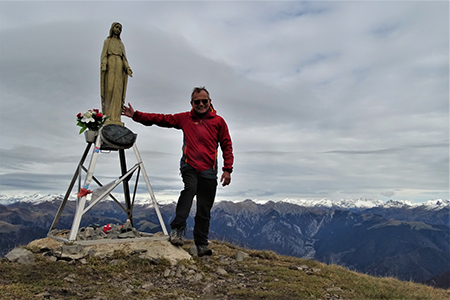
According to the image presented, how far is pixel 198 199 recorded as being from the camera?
30.7 feet

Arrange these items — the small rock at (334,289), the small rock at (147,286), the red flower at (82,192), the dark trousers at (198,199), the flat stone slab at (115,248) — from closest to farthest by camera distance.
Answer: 1. the small rock at (147,286)
2. the small rock at (334,289)
3. the flat stone slab at (115,248)
4. the dark trousers at (198,199)
5. the red flower at (82,192)

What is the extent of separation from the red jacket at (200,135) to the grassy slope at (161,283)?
2.87m

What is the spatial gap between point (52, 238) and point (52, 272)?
9.88 ft

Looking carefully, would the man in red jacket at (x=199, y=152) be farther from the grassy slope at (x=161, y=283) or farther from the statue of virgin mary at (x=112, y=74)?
the statue of virgin mary at (x=112, y=74)

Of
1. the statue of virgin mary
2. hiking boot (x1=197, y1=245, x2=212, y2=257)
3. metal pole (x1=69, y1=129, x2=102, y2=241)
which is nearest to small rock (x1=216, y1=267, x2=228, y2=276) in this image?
hiking boot (x1=197, y1=245, x2=212, y2=257)

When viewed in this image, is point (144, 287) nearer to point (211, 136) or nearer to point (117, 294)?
point (117, 294)

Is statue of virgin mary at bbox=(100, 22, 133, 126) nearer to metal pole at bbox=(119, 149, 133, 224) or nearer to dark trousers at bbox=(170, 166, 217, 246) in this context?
metal pole at bbox=(119, 149, 133, 224)

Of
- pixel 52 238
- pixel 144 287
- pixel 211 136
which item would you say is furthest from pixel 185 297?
pixel 52 238

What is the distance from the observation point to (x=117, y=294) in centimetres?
638

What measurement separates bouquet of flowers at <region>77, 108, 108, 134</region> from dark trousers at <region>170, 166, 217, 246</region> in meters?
3.50

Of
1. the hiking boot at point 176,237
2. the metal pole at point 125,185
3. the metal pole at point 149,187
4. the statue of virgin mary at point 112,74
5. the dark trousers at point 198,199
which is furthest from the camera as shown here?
the metal pole at point 125,185

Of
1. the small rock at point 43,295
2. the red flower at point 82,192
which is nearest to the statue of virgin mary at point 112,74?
the red flower at point 82,192

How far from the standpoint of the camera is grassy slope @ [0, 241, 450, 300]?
636 centimetres

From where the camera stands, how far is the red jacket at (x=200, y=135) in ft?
29.8
